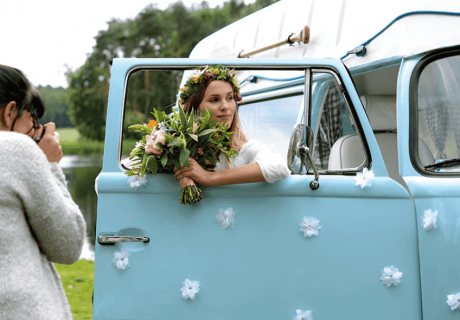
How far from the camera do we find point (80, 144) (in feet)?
87.6

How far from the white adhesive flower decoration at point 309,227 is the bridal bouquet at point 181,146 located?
0.48 meters

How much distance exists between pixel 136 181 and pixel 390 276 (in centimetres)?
130

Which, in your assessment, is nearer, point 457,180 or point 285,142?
point 457,180

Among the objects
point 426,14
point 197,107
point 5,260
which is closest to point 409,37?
point 426,14

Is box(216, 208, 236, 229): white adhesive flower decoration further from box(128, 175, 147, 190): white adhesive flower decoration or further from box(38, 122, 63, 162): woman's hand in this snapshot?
box(38, 122, 63, 162): woman's hand

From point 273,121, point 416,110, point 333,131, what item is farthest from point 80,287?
point 416,110

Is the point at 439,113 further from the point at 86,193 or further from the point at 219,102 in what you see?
the point at 86,193

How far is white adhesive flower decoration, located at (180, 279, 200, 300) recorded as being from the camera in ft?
7.00

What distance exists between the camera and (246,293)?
2.17 meters

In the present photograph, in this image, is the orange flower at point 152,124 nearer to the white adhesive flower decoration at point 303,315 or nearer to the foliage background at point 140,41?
the white adhesive flower decoration at point 303,315

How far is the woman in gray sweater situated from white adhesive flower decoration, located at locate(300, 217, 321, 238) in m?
1.12

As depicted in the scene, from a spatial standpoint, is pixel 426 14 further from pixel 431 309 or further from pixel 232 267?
pixel 232 267

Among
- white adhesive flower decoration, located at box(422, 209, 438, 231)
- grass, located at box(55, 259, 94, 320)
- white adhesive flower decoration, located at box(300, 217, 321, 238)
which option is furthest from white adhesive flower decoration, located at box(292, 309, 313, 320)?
grass, located at box(55, 259, 94, 320)

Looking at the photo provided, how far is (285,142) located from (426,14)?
106 centimetres
